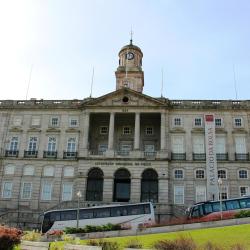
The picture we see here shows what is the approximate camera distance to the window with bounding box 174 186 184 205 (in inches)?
2082

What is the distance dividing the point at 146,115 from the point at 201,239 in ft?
108

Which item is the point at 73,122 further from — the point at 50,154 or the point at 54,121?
the point at 50,154

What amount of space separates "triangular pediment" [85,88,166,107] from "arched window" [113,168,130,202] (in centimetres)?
1035

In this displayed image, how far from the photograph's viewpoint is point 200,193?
2095 inches

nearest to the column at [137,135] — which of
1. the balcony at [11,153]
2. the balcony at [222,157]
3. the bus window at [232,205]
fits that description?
the balcony at [222,157]

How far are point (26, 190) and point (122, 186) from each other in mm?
14109

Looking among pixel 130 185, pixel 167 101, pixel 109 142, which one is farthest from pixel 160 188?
pixel 167 101

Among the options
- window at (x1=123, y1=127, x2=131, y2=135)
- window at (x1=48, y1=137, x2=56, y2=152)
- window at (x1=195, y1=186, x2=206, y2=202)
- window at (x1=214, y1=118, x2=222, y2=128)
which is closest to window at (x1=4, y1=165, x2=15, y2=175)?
window at (x1=48, y1=137, x2=56, y2=152)

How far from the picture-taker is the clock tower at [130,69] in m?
69.2

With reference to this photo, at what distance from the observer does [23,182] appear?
183ft

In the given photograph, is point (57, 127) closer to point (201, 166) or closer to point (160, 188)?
point (160, 188)

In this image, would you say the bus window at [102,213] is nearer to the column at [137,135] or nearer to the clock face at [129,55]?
the column at [137,135]

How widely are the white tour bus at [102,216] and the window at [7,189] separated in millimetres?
14359

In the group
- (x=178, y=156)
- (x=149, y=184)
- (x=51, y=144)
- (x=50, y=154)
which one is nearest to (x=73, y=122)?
(x=51, y=144)
